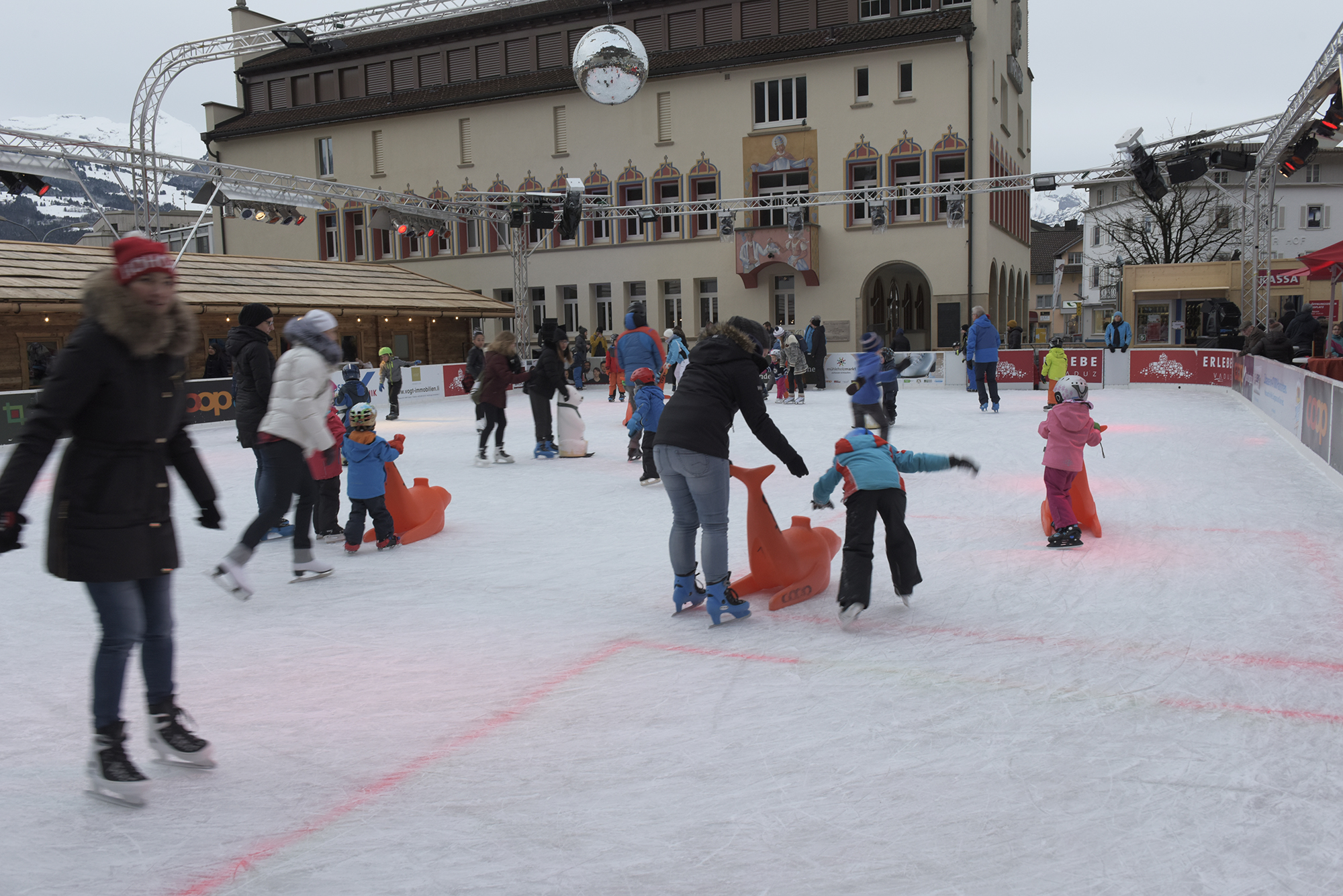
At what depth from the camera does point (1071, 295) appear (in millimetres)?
72250

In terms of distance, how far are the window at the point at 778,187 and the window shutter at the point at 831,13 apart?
14.1ft

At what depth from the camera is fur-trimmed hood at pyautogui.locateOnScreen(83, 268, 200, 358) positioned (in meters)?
2.63

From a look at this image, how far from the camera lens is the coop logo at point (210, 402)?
50.3 feet

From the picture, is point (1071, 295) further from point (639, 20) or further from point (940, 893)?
point (940, 893)

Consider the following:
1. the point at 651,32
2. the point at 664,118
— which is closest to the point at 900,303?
the point at 664,118

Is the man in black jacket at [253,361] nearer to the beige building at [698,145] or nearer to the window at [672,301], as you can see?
the beige building at [698,145]

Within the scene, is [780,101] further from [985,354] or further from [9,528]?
[9,528]

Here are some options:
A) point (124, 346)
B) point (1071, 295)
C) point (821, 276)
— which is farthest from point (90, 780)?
point (1071, 295)

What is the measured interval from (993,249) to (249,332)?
84.7 ft

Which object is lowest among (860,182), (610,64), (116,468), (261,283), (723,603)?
(723,603)

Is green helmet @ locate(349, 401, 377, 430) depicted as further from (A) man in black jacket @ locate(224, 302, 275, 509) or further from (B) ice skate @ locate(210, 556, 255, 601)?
(B) ice skate @ locate(210, 556, 255, 601)

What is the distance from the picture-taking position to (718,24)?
29.9 metres

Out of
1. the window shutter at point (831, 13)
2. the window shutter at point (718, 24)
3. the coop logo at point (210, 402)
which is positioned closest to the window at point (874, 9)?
the window shutter at point (831, 13)

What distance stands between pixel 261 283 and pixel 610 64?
1326cm
